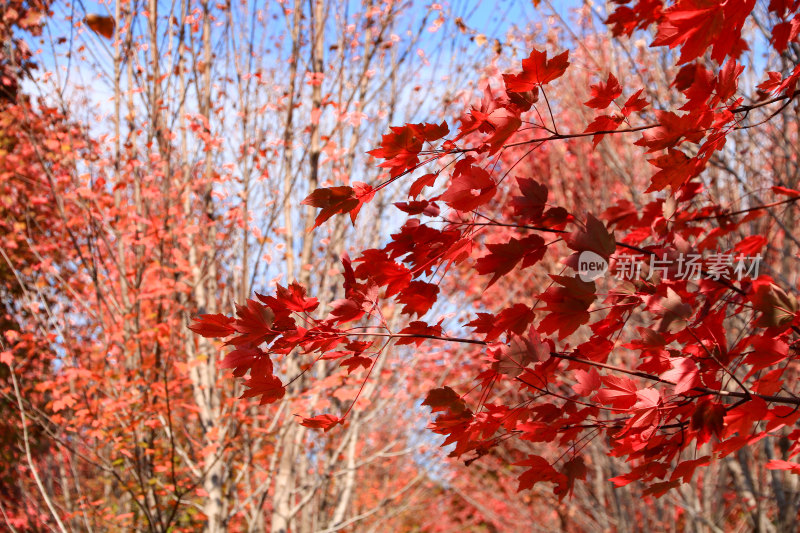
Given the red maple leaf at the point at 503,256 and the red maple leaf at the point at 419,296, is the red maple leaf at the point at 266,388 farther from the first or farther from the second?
the red maple leaf at the point at 503,256

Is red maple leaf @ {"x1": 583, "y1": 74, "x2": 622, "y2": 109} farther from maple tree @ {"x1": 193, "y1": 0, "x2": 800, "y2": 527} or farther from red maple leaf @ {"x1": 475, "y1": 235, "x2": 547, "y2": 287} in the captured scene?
red maple leaf @ {"x1": 475, "y1": 235, "x2": 547, "y2": 287}

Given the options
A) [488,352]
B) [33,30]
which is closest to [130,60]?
[33,30]

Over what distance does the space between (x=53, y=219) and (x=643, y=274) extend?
8.30 meters

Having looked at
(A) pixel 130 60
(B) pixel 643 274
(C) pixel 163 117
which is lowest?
(B) pixel 643 274

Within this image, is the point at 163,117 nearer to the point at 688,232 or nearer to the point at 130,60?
the point at 130,60

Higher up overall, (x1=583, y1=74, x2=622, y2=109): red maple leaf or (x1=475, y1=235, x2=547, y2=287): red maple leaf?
(x1=583, y1=74, x2=622, y2=109): red maple leaf

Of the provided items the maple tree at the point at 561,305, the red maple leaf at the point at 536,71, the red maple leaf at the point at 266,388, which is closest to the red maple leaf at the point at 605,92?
the maple tree at the point at 561,305

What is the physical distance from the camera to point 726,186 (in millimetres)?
3928

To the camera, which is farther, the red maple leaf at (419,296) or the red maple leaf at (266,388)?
the red maple leaf at (419,296)

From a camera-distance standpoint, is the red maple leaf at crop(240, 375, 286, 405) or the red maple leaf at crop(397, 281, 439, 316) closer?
the red maple leaf at crop(240, 375, 286, 405)

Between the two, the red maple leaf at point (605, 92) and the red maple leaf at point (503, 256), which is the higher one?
the red maple leaf at point (605, 92)

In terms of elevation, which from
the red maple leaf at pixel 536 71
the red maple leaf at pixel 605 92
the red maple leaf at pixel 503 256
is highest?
the red maple leaf at pixel 605 92

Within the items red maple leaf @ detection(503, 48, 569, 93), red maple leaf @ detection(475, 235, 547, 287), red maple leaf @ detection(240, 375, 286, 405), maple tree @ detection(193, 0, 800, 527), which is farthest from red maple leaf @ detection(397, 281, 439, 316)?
red maple leaf @ detection(503, 48, 569, 93)

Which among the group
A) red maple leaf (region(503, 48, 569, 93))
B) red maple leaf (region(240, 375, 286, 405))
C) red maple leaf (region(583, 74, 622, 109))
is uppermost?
red maple leaf (region(583, 74, 622, 109))
